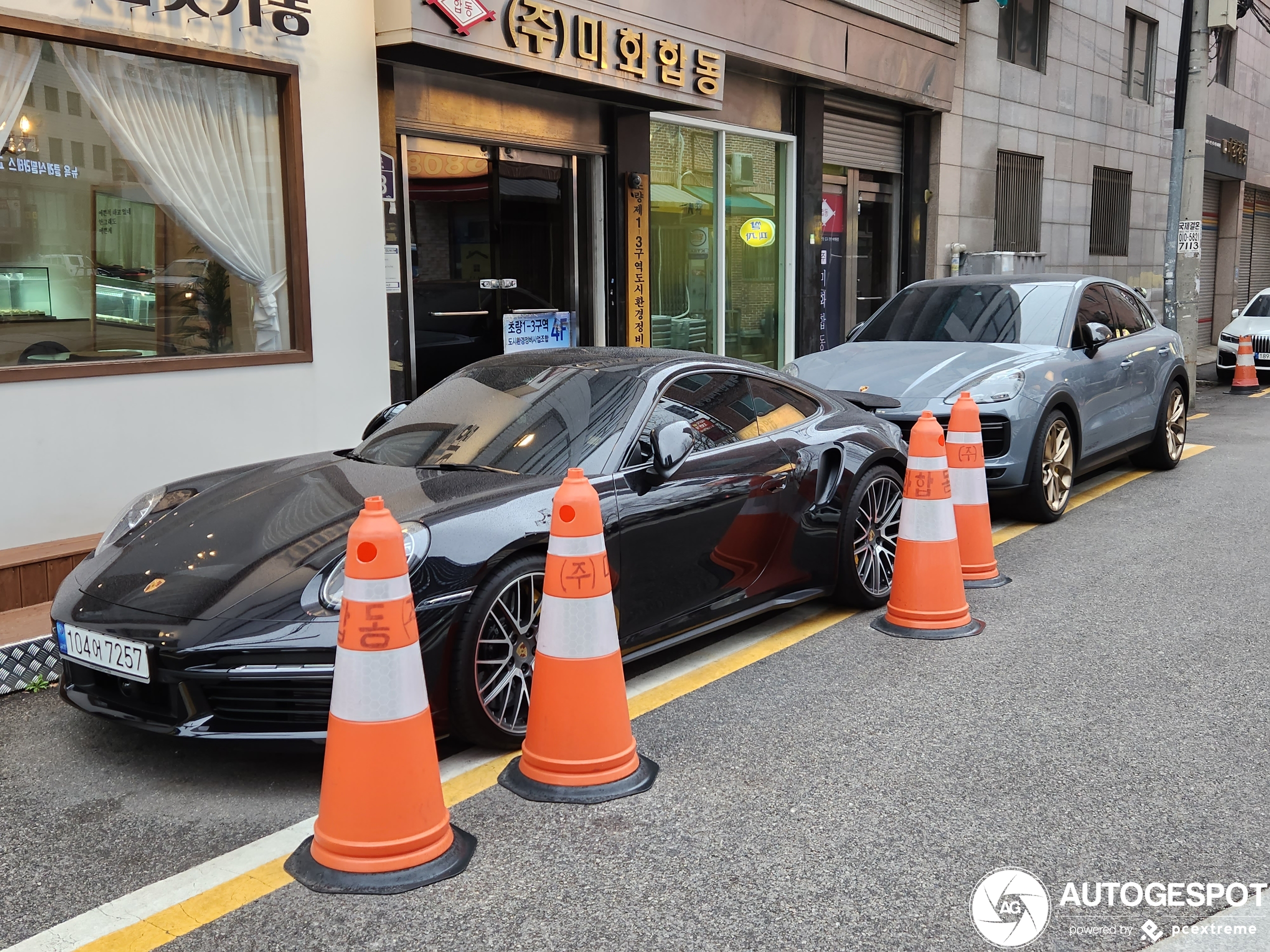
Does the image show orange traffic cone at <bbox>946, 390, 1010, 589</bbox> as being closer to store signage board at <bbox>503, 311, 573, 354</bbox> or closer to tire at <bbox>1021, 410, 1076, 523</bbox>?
tire at <bbox>1021, 410, 1076, 523</bbox>

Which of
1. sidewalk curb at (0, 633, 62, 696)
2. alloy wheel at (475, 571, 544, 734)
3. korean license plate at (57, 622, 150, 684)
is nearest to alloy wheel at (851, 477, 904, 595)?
alloy wheel at (475, 571, 544, 734)

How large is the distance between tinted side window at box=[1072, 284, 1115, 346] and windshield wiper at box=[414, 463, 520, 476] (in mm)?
5428


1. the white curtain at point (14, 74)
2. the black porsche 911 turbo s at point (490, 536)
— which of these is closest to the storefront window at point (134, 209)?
the white curtain at point (14, 74)

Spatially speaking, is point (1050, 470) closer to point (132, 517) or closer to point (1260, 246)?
point (132, 517)

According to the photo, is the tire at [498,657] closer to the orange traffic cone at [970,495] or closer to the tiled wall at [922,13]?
the orange traffic cone at [970,495]

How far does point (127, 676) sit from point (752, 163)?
11012mm

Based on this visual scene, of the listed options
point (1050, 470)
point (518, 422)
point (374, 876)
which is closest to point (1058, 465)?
point (1050, 470)

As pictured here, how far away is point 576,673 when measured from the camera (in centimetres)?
365

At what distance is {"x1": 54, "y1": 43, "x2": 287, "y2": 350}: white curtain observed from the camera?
708 cm

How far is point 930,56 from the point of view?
15.7 m

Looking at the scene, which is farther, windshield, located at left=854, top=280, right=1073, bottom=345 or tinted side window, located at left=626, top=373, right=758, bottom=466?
windshield, located at left=854, top=280, right=1073, bottom=345

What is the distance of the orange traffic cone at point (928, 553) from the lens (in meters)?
5.34

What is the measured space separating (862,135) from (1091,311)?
7.35m

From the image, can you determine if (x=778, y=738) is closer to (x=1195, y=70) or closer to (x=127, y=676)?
(x=127, y=676)
